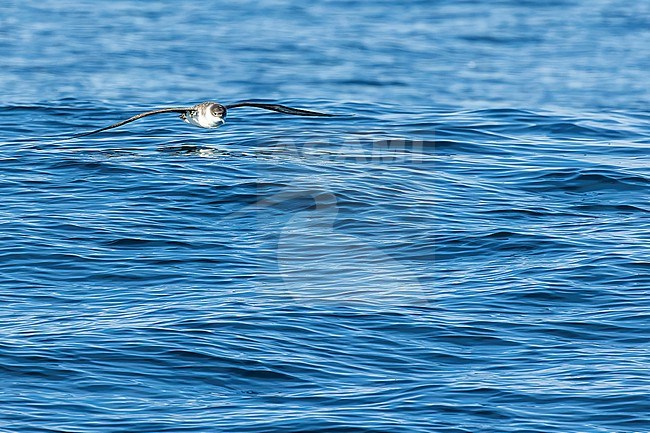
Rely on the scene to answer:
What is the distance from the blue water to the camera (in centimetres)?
1468

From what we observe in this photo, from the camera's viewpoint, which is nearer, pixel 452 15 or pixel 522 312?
pixel 522 312

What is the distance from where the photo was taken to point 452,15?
194ft

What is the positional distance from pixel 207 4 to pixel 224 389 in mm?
50029

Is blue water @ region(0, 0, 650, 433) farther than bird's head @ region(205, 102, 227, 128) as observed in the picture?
No

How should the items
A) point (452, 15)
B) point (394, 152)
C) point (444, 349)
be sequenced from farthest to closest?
point (452, 15)
point (394, 152)
point (444, 349)

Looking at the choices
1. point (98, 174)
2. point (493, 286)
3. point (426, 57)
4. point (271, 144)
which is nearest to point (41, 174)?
point (98, 174)

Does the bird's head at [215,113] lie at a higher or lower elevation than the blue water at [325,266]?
higher

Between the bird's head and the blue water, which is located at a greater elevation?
the bird's head

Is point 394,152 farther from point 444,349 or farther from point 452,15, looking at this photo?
point 452,15

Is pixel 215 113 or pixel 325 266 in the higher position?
pixel 215 113

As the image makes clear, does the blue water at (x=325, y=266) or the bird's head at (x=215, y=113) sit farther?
the bird's head at (x=215, y=113)

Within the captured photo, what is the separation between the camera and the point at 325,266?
1959 cm

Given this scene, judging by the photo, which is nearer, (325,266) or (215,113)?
(325,266)

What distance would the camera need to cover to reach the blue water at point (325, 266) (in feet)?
48.2
